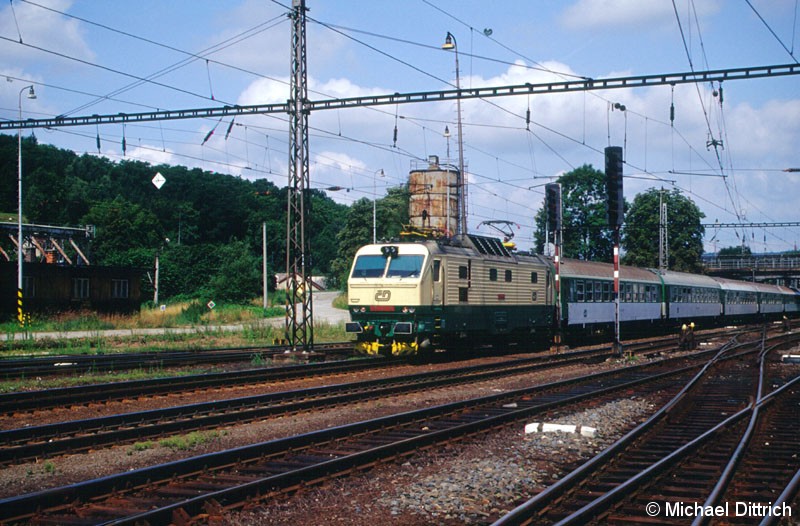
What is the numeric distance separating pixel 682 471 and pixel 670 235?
248 feet

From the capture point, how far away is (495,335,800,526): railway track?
287 inches

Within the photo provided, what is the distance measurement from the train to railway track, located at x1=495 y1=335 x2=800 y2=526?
9065mm

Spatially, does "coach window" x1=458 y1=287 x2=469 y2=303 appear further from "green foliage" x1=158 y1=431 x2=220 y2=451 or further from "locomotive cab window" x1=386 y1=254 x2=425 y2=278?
"green foliage" x1=158 y1=431 x2=220 y2=451

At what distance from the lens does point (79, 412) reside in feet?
44.1

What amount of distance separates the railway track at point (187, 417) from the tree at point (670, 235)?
63.1 metres

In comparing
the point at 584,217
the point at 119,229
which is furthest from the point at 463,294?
the point at 584,217

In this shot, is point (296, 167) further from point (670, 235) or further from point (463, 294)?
point (670, 235)

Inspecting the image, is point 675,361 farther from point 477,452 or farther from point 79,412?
point 79,412

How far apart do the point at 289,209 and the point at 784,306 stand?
62.1 metres

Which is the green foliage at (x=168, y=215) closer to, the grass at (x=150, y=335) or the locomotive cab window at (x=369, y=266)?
the grass at (x=150, y=335)

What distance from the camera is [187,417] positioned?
12836 mm

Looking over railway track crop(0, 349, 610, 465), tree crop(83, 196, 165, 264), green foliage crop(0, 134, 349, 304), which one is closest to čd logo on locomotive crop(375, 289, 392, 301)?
railway track crop(0, 349, 610, 465)

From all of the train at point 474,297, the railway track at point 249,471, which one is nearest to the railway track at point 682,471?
the railway track at point 249,471

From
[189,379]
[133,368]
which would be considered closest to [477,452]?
[189,379]
